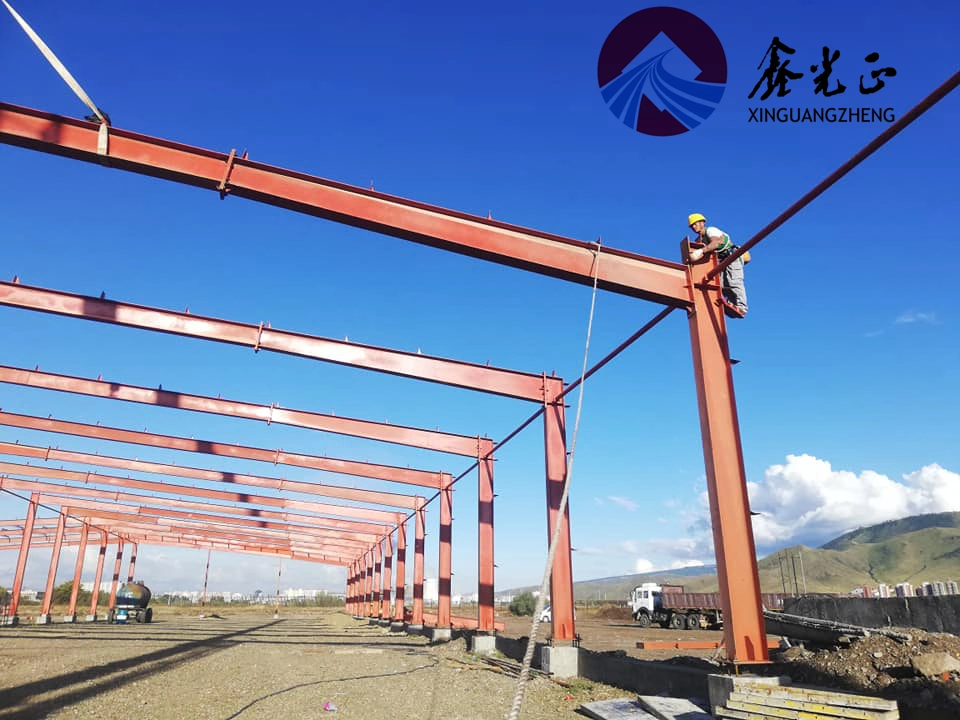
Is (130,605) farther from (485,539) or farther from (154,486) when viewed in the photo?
(485,539)

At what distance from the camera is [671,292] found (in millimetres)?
8477

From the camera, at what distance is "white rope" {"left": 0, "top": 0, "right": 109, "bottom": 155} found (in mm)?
5555

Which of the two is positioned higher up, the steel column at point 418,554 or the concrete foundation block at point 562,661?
the steel column at point 418,554

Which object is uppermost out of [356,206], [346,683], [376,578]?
[356,206]

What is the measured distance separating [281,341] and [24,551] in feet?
82.7

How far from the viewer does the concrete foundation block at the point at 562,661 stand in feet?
35.5

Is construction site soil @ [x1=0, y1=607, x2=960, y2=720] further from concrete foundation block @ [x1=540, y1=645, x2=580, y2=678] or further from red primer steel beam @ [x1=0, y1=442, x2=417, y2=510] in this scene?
red primer steel beam @ [x1=0, y1=442, x2=417, y2=510]

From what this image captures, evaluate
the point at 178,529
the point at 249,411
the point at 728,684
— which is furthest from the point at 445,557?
the point at 178,529

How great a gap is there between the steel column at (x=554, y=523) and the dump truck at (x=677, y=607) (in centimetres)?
1934

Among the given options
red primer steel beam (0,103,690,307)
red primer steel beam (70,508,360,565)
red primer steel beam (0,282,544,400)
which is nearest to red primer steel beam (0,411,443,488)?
red primer steel beam (0,282,544,400)

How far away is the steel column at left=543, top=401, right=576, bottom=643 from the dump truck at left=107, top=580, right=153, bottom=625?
29.5 m

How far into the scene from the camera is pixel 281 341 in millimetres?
13227

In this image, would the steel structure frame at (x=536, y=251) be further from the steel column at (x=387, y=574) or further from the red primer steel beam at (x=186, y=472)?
the steel column at (x=387, y=574)

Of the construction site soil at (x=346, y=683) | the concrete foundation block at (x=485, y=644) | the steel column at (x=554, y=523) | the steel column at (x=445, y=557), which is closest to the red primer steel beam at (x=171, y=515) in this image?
the steel column at (x=445, y=557)
